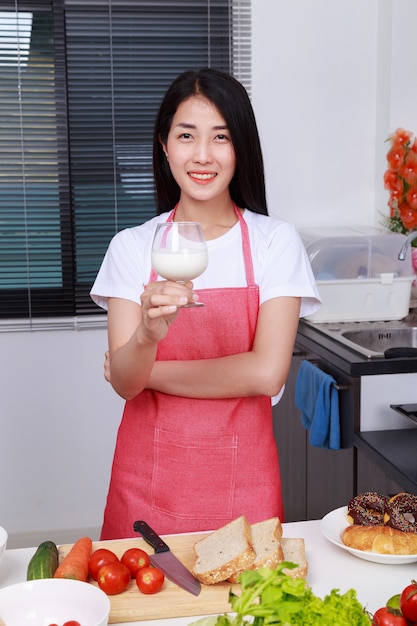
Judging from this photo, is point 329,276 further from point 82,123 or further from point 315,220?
point 82,123

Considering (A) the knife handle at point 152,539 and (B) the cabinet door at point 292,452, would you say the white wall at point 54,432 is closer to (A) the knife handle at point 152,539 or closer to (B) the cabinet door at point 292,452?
(B) the cabinet door at point 292,452

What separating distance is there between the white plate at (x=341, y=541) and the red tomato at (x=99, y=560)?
1.19ft

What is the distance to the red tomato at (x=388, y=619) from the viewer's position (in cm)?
102

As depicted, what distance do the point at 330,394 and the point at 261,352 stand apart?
94 centimetres

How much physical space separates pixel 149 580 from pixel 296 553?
9.7 inches

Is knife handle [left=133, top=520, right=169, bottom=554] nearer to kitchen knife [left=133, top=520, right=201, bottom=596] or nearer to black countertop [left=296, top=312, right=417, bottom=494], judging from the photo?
kitchen knife [left=133, top=520, right=201, bottom=596]

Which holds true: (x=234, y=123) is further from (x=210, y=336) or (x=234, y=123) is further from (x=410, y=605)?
(x=410, y=605)

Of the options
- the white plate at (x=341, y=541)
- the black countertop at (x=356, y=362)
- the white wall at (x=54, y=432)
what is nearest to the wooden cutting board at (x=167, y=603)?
the white plate at (x=341, y=541)

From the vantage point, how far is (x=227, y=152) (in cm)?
163

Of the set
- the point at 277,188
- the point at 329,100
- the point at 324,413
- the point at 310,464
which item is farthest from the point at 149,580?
the point at 329,100

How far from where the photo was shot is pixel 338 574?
131 cm

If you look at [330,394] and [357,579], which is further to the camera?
[330,394]

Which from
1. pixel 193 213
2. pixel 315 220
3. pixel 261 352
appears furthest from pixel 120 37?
pixel 261 352

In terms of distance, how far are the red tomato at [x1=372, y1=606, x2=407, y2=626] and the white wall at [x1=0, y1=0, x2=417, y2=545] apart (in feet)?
8.57
